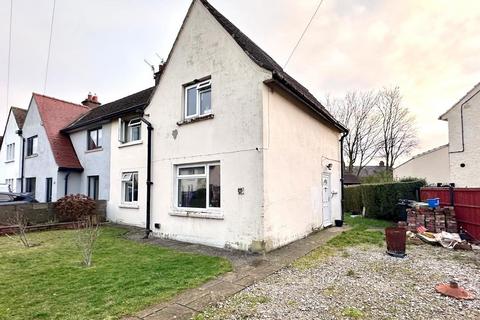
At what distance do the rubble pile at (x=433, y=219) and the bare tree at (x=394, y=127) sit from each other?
2982cm

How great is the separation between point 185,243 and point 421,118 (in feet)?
122

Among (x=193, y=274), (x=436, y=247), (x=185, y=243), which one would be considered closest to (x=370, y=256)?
(x=436, y=247)

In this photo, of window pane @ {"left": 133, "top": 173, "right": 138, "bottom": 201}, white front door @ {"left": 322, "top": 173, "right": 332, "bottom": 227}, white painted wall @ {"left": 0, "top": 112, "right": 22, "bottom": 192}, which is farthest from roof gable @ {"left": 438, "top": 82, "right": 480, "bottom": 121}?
white painted wall @ {"left": 0, "top": 112, "right": 22, "bottom": 192}

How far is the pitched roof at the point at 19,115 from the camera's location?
21.9 m

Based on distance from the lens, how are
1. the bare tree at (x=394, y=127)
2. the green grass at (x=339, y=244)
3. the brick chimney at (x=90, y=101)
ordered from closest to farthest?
the green grass at (x=339, y=244) < the brick chimney at (x=90, y=101) < the bare tree at (x=394, y=127)

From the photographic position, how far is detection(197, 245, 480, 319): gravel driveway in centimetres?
415

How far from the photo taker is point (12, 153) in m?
22.6

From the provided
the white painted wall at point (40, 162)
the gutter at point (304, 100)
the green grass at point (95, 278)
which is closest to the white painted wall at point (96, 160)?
the white painted wall at point (40, 162)

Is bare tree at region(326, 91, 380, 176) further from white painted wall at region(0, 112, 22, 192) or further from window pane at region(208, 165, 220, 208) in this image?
white painted wall at region(0, 112, 22, 192)

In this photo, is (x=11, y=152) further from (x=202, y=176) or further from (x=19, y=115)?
(x=202, y=176)

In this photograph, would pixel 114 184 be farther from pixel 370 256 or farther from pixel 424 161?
pixel 424 161

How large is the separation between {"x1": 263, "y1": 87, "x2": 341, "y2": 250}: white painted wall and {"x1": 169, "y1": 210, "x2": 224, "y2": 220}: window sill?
1.64 meters

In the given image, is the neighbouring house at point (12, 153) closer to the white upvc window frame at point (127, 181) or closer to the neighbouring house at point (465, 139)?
the white upvc window frame at point (127, 181)

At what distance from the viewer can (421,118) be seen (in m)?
35.7
